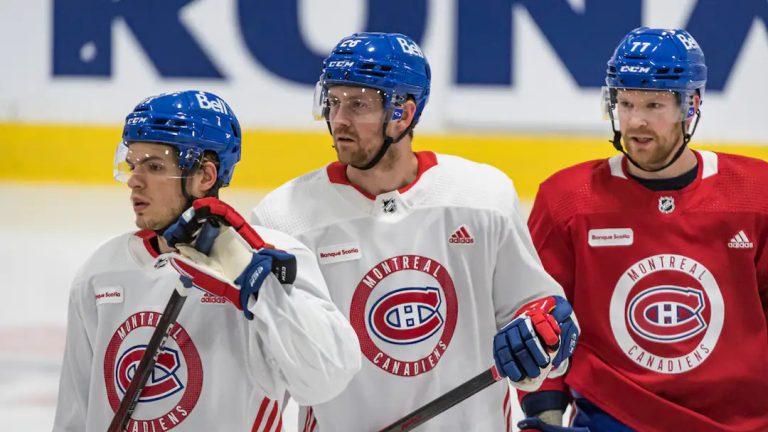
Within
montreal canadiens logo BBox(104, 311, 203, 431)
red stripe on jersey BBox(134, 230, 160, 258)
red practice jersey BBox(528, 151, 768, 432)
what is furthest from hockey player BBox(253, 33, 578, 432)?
montreal canadiens logo BBox(104, 311, 203, 431)

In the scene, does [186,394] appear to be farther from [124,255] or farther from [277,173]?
[277,173]

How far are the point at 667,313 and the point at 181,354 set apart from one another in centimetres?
99

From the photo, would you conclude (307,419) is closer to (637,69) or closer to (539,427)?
(539,427)

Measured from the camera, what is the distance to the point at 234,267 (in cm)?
207

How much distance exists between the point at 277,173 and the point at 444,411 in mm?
2215

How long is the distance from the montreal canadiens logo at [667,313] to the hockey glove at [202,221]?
91cm

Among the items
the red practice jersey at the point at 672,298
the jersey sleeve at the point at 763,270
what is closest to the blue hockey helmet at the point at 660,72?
the red practice jersey at the point at 672,298

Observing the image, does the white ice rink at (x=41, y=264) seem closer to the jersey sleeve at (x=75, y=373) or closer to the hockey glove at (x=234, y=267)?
the jersey sleeve at (x=75, y=373)

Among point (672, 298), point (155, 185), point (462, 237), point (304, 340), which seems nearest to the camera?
point (304, 340)

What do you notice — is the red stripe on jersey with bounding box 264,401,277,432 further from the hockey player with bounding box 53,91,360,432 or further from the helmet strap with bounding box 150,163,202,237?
the helmet strap with bounding box 150,163,202,237

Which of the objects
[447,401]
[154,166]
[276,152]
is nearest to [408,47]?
[154,166]

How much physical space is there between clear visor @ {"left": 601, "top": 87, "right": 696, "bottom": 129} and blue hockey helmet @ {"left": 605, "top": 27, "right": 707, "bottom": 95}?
0.02 metres

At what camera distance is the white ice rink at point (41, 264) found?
3807mm

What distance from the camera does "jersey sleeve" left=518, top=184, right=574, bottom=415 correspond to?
2693 mm
